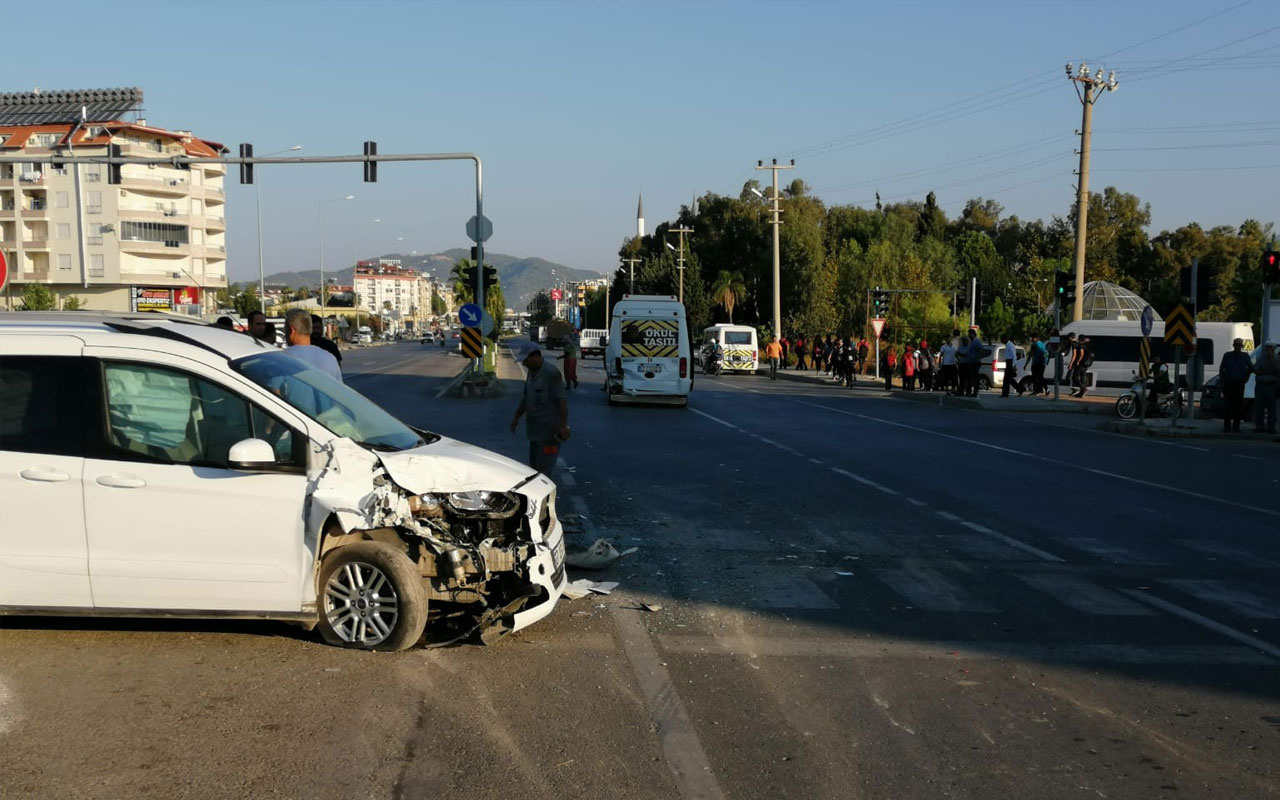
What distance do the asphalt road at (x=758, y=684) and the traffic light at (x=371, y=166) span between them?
19.9 meters

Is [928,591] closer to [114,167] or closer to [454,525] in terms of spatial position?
[454,525]

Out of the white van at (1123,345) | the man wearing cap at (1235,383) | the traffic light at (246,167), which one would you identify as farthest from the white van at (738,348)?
the man wearing cap at (1235,383)

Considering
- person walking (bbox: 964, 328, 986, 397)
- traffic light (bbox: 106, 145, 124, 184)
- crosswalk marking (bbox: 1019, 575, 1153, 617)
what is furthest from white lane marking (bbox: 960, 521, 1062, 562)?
traffic light (bbox: 106, 145, 124, 184)

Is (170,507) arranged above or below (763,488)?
above

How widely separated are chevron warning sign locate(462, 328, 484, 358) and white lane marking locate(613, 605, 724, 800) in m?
22.2

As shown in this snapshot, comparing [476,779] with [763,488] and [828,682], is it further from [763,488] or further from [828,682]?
[763,488]

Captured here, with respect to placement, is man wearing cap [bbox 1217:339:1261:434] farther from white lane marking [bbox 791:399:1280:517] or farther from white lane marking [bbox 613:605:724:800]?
white lane marking [bbox 613:605:724:800]

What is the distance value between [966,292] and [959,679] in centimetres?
8253

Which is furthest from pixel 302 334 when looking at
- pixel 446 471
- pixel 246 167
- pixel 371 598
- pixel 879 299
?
pixel 879 299

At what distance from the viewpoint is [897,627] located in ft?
22.7

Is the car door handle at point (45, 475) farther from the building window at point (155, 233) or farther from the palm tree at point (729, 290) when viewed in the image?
the building window at point (155, 233)

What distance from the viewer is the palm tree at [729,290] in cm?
8438

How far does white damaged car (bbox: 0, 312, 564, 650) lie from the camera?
5891 millimetres

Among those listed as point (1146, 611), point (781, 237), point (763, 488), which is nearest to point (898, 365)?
point (781, 237)
